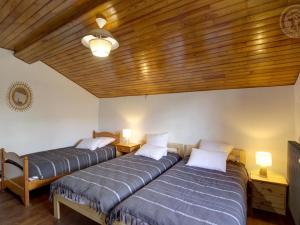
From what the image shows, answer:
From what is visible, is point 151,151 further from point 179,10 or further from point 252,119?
point 179,10

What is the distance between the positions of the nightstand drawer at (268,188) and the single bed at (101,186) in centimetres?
130

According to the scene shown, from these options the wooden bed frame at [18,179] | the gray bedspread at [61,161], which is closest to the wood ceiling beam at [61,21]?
the wooden bed frame at [18,179]

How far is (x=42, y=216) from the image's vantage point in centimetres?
227

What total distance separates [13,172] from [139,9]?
304cm

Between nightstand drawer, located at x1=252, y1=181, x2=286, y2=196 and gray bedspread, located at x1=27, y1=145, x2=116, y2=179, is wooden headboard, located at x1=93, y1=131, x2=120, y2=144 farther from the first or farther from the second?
nightstand drawer, located at x1=252, y1=181, x2=286, y2=196

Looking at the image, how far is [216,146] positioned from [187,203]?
5.15 ft

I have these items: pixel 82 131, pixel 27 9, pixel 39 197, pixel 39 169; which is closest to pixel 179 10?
pixel 27 9

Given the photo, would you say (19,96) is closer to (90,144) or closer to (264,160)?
(90,144)

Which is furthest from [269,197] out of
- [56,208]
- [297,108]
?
[56,208]

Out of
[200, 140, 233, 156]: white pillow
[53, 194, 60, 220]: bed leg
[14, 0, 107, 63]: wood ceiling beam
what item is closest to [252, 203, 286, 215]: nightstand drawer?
[200, 140, 233, 156]: white pillow

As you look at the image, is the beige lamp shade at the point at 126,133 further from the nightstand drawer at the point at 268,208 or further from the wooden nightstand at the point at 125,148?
the nightstand drawer at the point at 268,208

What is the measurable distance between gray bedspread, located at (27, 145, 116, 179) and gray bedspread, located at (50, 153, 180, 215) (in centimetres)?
62

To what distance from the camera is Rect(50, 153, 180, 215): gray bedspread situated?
181 cm

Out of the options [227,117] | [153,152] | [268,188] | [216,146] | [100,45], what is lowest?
[268,188]
